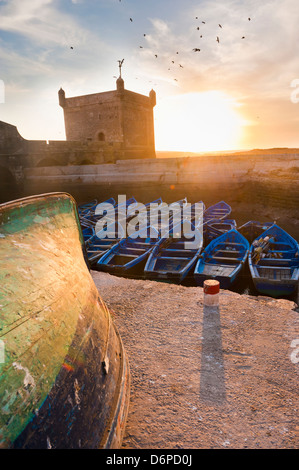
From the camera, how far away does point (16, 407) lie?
138 cm

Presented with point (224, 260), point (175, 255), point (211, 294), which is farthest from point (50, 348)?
point (175, 255)

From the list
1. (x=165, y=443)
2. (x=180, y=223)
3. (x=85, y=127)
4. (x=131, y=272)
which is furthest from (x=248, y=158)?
(x=85, y=127)

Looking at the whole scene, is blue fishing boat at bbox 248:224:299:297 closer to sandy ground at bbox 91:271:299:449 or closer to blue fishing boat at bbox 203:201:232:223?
sandy ground at bbox 91:271:299:449

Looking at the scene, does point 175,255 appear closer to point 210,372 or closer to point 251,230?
point 251,230

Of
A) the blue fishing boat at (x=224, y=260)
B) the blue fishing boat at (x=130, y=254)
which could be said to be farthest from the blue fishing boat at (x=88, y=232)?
the blue fishing boat at (x=224, y=260)

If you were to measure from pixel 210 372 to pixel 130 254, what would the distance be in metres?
6.41

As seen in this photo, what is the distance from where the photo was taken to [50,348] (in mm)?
1719

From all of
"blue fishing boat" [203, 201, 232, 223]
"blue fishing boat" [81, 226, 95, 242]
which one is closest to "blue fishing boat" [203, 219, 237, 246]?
"blue fishing boat" [203, 201, 232, 223]

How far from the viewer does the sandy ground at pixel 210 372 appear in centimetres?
252

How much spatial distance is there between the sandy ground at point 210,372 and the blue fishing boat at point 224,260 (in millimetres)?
1968

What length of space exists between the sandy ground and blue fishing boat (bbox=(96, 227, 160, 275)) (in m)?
2.97

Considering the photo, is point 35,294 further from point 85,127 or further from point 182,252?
point 85,127

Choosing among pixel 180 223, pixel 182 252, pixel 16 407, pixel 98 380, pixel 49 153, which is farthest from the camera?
pixel 49 153

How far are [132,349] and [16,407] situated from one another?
2543mm
